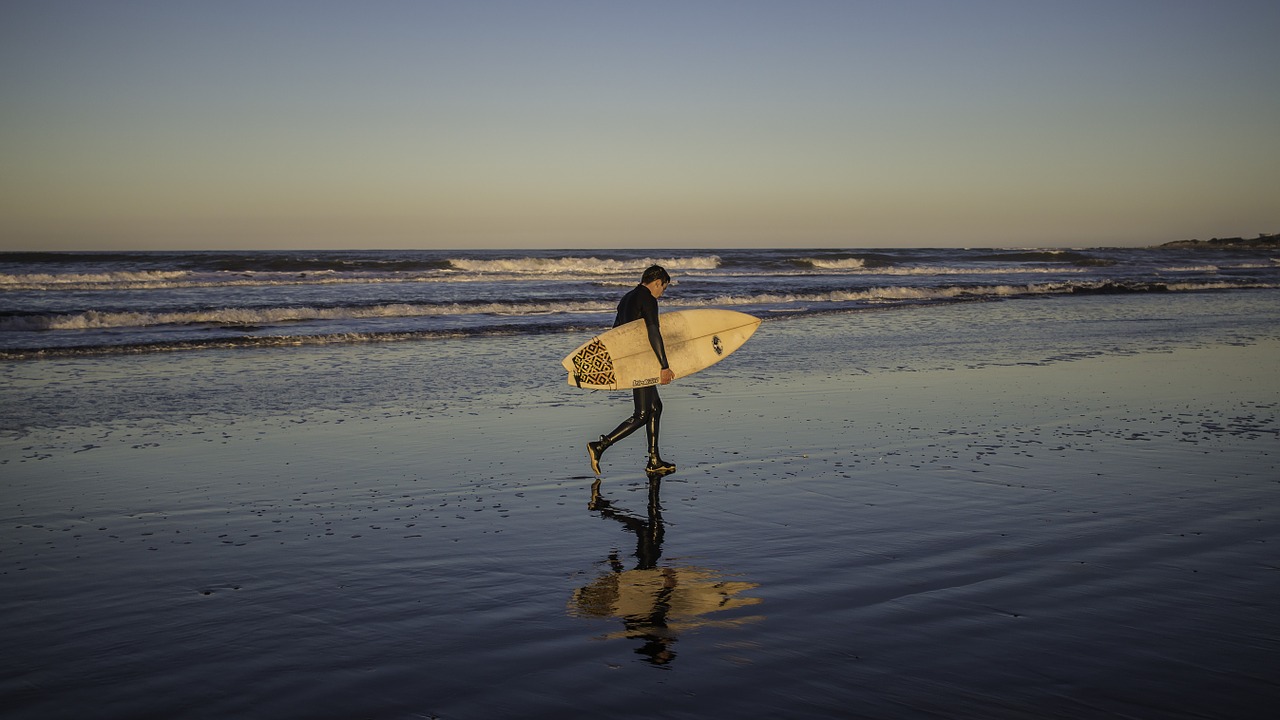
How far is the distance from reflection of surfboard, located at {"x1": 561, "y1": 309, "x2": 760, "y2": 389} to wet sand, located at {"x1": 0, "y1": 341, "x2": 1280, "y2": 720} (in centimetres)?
72

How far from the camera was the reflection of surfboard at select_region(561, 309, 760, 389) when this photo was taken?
9.43 m

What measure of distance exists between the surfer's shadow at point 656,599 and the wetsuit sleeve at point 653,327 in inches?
109

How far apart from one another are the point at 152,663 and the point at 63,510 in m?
3.45

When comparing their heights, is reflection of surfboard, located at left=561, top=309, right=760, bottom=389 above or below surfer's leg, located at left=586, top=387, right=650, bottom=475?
above

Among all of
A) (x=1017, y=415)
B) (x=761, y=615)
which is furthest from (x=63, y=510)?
(x=1017, y=415)

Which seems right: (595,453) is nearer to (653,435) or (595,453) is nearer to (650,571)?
(653,435)

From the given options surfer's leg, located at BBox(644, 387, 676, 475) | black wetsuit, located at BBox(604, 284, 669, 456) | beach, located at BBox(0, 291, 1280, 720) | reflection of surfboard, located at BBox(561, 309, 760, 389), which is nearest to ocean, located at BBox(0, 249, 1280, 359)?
beach, located at BBox(0, 291, 1280, 720)

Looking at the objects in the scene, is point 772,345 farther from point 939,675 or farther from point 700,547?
point 939,675

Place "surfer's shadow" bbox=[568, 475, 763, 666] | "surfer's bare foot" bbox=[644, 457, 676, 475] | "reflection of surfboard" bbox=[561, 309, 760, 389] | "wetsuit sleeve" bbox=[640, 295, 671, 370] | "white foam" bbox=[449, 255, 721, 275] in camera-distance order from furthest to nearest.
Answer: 1. "white foam" bbox=[449, 255, 721, 275]
2. "reflection of surfboard" bbox=[561, 309, 760, 389]
3. "wetsuit sleeve" bbox=[640, 295, 671, 370]
4. "surfer's bare foot" bbox=[644, 457, 676, 475]
5. "surfer's shadow" bbox=[568, 475, 763, 666]

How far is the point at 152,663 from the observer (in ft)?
14.2

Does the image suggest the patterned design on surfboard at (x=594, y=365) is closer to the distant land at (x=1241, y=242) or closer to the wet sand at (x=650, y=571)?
the wet sand at (x=650, y=571)

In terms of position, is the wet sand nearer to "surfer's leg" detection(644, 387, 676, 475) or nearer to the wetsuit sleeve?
"surfer's leg" detection(644, 387, 676, 475)

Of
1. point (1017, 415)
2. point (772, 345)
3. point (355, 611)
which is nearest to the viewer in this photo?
point (355, 611)

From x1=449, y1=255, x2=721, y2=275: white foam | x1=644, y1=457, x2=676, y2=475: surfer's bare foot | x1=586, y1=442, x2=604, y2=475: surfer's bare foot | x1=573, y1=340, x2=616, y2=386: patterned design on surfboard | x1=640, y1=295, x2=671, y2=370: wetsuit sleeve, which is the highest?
x1=449, y1=255, x2=721, y2=275: white foam
